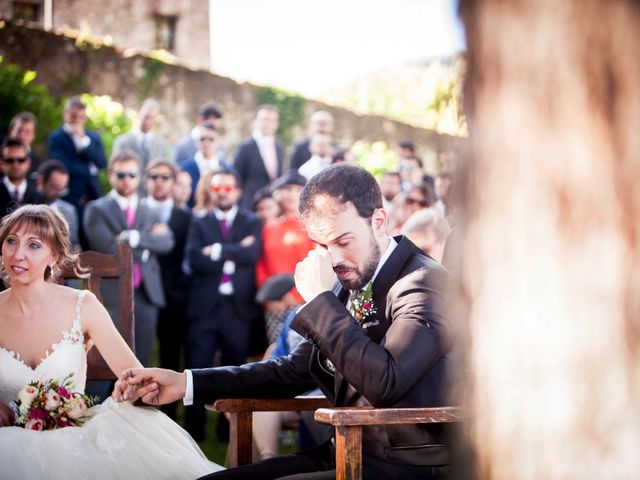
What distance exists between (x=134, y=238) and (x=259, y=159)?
9.04 feet

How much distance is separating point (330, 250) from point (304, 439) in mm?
3027

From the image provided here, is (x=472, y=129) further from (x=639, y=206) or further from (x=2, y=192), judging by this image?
(x=2, y=192)

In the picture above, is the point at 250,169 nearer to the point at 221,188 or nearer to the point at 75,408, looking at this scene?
the point at 221,188

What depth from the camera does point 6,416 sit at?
4.25 m

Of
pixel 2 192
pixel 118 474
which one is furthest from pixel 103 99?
pixel 118 474

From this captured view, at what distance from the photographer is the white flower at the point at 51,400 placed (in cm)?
416

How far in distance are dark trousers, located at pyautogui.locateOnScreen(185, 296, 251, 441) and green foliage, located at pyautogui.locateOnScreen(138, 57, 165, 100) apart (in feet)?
24.0

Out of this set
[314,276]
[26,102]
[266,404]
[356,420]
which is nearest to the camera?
[356,420]

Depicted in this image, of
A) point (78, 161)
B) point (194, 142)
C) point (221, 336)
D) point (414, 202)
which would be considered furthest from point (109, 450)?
point (194, 142)

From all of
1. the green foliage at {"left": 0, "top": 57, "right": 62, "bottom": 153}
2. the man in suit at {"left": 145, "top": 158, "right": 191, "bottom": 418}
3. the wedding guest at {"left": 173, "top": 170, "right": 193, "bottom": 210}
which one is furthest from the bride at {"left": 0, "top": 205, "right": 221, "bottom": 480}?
the green foliage at {"left": 0, "top": 57, "right": 62, "bottom": 153}

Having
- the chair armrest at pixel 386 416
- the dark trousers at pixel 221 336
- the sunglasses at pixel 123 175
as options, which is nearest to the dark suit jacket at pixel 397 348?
the chair armrest at pixel 386 416

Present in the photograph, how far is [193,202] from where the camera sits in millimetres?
9883

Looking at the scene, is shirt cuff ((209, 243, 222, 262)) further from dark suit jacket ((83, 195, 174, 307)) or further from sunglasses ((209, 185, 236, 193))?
sunglasses ((209, 185, 236, 193))

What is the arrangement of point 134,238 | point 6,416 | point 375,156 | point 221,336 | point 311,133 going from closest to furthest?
point 6,416 < point 134,238 < point 221,336 < point 311,133 < point 375,156
